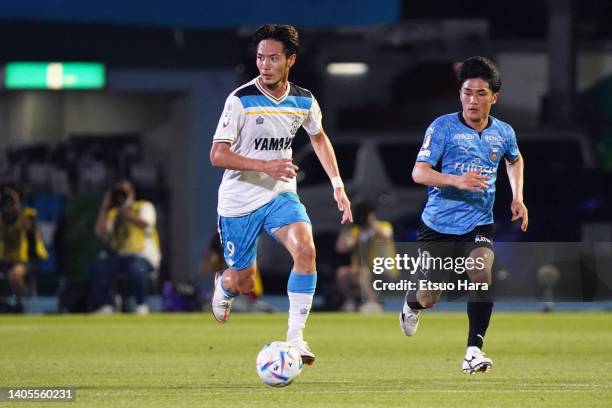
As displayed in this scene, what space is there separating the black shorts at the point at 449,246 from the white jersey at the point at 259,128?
1.15 metres

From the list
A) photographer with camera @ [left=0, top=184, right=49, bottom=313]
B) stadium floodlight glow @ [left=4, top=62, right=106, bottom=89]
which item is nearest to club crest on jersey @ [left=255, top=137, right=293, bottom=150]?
photographer with camera @ [left=0, top=184, right=49, bottom=313]

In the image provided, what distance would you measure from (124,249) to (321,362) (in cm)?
912

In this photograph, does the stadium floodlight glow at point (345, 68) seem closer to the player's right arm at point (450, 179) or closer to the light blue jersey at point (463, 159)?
the light blue jersey at point (463, 159)

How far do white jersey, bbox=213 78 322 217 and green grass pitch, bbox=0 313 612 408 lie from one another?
4.54 ft

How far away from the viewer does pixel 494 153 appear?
12320 mm

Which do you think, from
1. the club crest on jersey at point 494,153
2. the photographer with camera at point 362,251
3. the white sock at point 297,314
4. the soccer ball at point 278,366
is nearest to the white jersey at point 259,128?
the white sock at point 297,314

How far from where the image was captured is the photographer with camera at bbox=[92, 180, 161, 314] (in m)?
22.3

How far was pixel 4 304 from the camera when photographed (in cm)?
2316

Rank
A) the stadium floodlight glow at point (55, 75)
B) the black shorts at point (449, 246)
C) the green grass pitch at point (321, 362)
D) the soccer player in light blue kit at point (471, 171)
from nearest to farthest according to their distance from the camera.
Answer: the green grass pitch at point (321, 362)
the soccer player in light blue kit at point (471, 171)
the black shorts at point (449, 246)
the stadium floodlight glow at point (55, 75)

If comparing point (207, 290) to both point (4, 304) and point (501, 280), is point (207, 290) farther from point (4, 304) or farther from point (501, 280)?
point (501, 280)

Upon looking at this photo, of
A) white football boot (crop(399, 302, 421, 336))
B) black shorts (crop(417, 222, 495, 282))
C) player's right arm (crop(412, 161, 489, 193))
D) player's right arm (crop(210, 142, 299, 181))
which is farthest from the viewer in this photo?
white football boot (crop(399, 302, 421, 336))

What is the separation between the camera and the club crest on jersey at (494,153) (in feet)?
40.3

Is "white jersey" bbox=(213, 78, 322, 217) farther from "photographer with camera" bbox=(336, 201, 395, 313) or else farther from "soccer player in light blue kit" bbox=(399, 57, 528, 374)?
"photographer with camera" bbox=(336, 201, 395, 313)

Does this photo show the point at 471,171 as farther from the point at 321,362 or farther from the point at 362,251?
the point at 362,251
